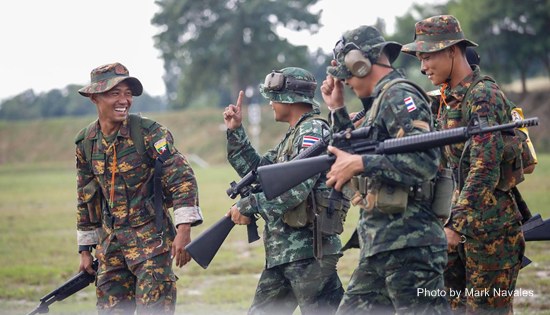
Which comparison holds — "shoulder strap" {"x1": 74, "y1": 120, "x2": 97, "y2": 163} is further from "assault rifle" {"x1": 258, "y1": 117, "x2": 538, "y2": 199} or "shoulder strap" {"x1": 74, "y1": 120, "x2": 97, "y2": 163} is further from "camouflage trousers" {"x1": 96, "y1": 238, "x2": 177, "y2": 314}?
"assault rifle" {"x1": 258, "y1": 117, "x2": 538, "y2": 199}

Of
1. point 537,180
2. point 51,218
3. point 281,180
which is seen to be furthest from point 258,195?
point 537,180

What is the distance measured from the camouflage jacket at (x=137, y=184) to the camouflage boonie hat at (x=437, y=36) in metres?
2.14

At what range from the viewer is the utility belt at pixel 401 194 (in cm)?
499

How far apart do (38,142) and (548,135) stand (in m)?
39.9

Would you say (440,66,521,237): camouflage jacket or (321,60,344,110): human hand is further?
(440,66,521,237): camouflage jacket

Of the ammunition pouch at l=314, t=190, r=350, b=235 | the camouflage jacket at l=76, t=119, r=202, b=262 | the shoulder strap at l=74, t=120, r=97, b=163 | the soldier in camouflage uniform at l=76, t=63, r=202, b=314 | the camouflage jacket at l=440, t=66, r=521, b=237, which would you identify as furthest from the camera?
the shoulder strap at l=74, t=120, r=97, b=163

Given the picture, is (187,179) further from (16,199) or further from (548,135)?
(548,135)

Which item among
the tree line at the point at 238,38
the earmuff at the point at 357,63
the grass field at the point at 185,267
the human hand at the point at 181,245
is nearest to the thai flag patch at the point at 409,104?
the earmuff at the point at 357,63

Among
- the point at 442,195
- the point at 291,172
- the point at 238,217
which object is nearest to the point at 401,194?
the point at 442,195

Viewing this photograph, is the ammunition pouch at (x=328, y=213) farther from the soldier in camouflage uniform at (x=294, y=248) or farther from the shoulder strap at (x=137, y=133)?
the shoulder strap at (x=137, y=133)

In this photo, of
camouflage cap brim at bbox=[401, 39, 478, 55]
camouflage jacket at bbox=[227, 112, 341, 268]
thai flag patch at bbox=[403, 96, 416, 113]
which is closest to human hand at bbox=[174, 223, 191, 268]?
camouflage jacket at bbox=[227, 112, 341, 268]

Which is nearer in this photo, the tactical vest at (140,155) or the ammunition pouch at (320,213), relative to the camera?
the ammunition pouch at (320,213)

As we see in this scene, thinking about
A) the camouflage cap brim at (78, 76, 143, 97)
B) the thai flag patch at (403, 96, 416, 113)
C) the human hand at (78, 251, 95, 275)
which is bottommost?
the human hand at (78, 251, 95, 275)

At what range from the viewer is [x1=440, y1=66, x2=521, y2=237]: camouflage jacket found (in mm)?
6000
